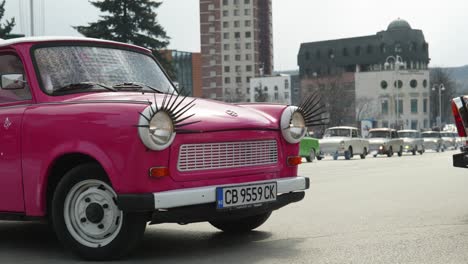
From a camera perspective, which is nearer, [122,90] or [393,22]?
[122,90]

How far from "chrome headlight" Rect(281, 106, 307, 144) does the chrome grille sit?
8.0 inches

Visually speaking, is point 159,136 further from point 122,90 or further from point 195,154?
point 122,90

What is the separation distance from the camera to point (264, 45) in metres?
171

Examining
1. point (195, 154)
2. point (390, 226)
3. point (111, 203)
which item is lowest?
point (390, 226)

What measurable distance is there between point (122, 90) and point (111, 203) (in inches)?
54.3

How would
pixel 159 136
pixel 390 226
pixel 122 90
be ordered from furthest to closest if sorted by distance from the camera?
pixel 390 226
pixel 122 90
pixel 159 136

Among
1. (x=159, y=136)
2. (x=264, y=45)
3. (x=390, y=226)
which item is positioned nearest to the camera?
(x=159, y=136)

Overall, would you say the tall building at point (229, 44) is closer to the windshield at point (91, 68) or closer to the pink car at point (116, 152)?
the windshield at point (91, 68)

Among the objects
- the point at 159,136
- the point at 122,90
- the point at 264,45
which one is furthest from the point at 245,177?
the point at 264,45

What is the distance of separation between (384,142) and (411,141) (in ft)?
19.3

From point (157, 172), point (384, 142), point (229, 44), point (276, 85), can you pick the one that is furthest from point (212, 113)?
point (229, 44)

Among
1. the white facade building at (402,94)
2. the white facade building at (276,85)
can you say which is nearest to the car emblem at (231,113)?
the white facade building at (402,94)

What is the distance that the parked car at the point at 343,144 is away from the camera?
1484 inches

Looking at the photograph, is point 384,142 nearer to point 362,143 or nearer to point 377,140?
point 377,140
